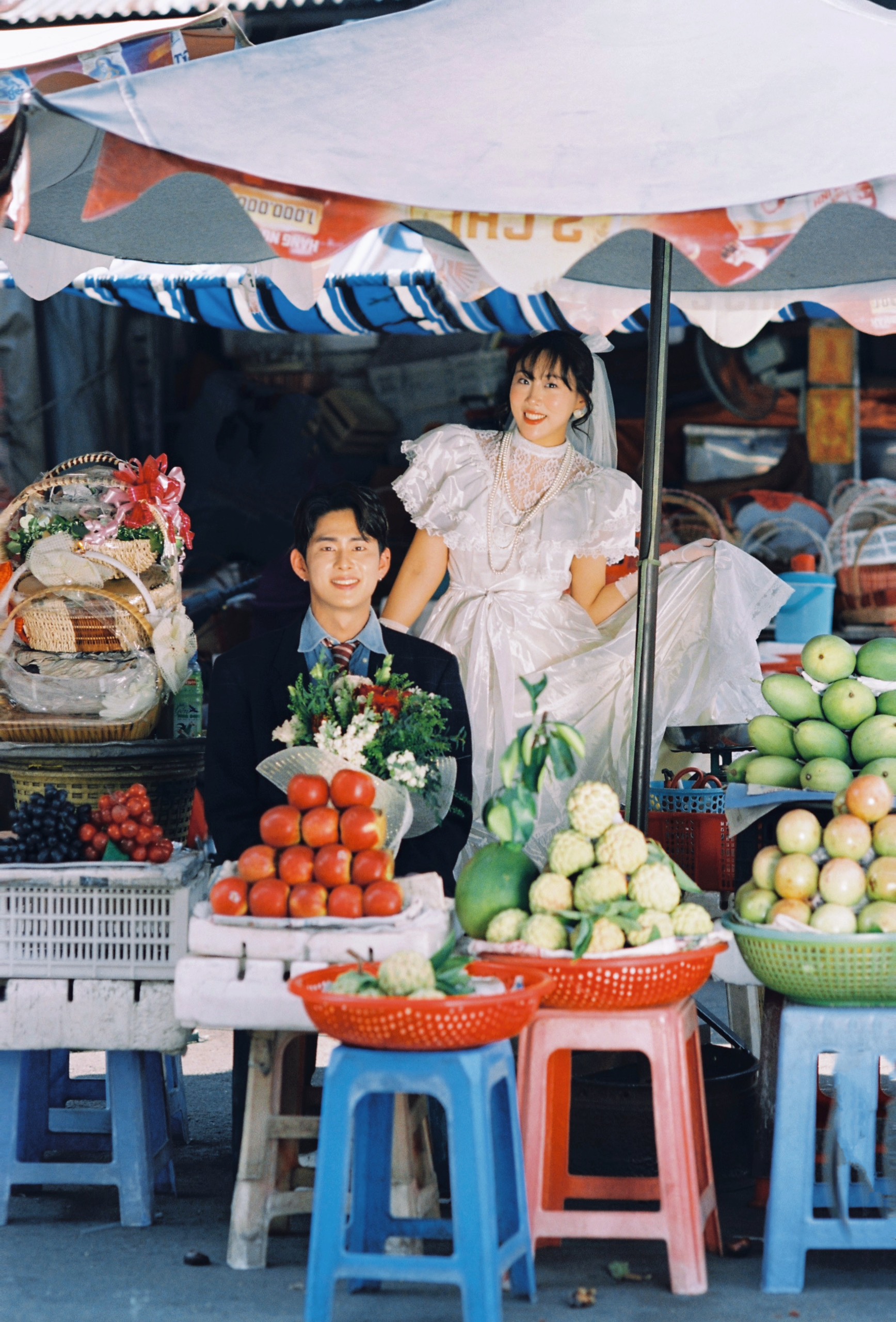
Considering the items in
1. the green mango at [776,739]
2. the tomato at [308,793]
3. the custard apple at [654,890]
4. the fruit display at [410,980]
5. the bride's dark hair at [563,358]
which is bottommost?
the fruit display at [410,980]

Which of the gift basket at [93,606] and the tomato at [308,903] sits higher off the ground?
the gift basket at [93,606]

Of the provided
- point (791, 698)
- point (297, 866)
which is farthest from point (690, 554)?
point (297, 866)

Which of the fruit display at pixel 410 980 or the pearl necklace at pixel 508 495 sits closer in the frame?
the fruit display at pixel 410 980

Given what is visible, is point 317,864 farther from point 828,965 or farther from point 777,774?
point 777,774

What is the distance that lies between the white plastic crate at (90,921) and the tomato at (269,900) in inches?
15.4

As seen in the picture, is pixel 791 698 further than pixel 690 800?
No

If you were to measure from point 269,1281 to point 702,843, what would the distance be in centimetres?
153

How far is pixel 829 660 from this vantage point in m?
3.85

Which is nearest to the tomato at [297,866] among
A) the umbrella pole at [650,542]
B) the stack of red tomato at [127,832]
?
the stack of red tomato at [127,832]

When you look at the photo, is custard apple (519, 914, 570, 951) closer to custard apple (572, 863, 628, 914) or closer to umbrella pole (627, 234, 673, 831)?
custard apple (572, 863, 628, 914)

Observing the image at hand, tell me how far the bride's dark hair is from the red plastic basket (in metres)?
2.09

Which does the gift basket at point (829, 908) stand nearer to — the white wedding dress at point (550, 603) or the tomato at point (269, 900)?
the tomato at point (269, 900)

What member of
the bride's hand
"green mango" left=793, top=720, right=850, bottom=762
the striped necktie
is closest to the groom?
the striped necktie

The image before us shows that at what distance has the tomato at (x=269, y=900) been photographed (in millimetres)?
3025
